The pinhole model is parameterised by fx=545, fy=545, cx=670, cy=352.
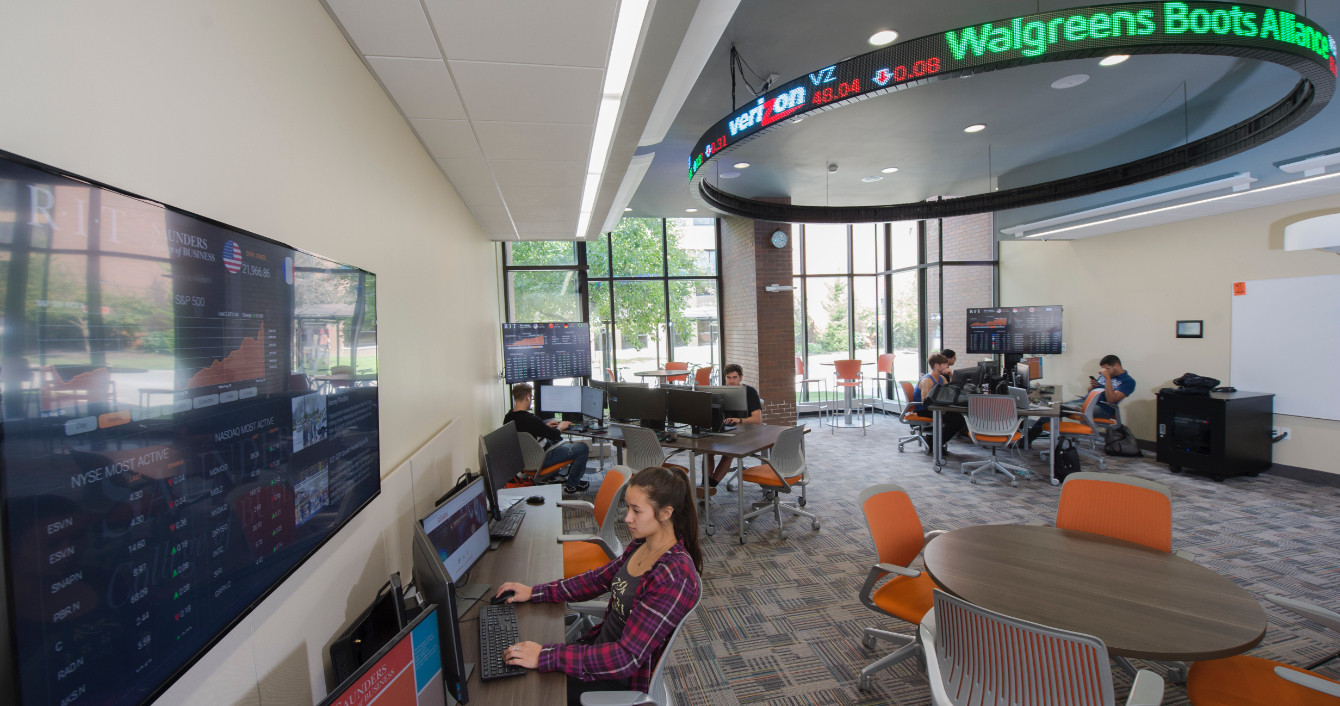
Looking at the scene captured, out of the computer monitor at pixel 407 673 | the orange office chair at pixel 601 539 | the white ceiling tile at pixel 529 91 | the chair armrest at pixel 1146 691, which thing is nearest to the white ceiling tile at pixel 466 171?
the white ceiling tile at pixel 529 91

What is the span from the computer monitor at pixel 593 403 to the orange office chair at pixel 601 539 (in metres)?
2.33

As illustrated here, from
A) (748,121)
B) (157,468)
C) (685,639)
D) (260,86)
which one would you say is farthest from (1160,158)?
(157,468)

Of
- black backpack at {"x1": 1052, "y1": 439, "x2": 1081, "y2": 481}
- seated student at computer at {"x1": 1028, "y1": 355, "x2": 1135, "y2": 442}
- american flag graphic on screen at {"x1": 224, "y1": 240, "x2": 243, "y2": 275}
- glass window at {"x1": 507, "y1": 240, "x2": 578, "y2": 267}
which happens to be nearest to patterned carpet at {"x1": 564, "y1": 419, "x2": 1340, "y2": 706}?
black backpack at {"x1": 1052, "y1": 439, "x2": 1081, "y2": 481}

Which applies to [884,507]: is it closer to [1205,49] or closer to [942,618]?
[942,618]

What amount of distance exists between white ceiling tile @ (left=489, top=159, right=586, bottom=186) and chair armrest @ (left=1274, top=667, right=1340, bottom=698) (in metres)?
3.82

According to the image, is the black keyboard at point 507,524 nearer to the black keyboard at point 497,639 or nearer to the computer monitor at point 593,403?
the black keyboard at point 497,639

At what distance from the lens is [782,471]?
461 cm

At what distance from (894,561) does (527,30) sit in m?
2.80

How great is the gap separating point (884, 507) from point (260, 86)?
2.88 metres

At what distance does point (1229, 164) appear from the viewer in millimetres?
5566

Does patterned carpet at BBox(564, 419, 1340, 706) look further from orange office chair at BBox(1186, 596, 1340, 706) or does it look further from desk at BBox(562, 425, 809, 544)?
orange office chair at BBox(1186, 596, 1340, 706)

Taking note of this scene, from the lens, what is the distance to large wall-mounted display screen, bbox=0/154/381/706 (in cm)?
65

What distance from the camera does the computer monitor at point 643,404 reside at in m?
5.28

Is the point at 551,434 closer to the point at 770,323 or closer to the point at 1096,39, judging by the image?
the point at 770,323
